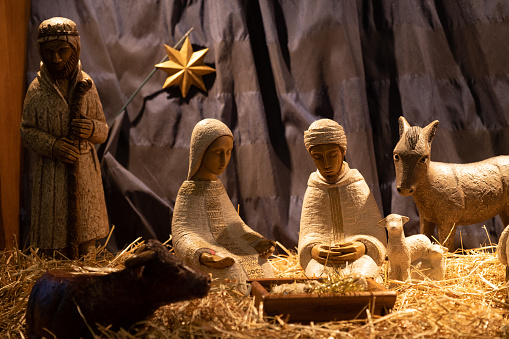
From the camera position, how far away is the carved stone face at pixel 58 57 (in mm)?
3074

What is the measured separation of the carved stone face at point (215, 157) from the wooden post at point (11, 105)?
136cm

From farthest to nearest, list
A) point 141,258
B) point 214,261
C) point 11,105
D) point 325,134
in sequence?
point 11,105
point 325,134
point 214,261
point 141,258

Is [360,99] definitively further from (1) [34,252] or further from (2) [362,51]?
(1) [34,252]

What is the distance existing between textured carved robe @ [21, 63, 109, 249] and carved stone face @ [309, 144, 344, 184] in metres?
1.25

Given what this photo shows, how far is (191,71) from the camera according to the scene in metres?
3.92

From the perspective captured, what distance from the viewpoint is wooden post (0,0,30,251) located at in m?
3.59

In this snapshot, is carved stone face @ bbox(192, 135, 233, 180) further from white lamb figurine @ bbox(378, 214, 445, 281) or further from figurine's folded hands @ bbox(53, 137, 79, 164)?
white lamb figurine @ bbox(378, 214, 445, 281)

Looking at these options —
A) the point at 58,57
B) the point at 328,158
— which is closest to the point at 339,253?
the point at 328,158

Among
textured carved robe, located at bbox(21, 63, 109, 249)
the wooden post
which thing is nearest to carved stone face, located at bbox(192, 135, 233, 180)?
textured carved robe, located at bbox(21, 63, 109, 249)

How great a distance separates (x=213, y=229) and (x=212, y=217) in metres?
0.06

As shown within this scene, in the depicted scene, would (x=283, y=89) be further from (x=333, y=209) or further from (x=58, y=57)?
(x=58, y=57)

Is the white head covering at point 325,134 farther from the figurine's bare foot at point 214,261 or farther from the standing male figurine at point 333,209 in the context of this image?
the figurine's bare foot at point 214,261

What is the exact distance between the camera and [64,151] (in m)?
3.09

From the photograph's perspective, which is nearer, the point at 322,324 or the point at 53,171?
the point at 322,324
